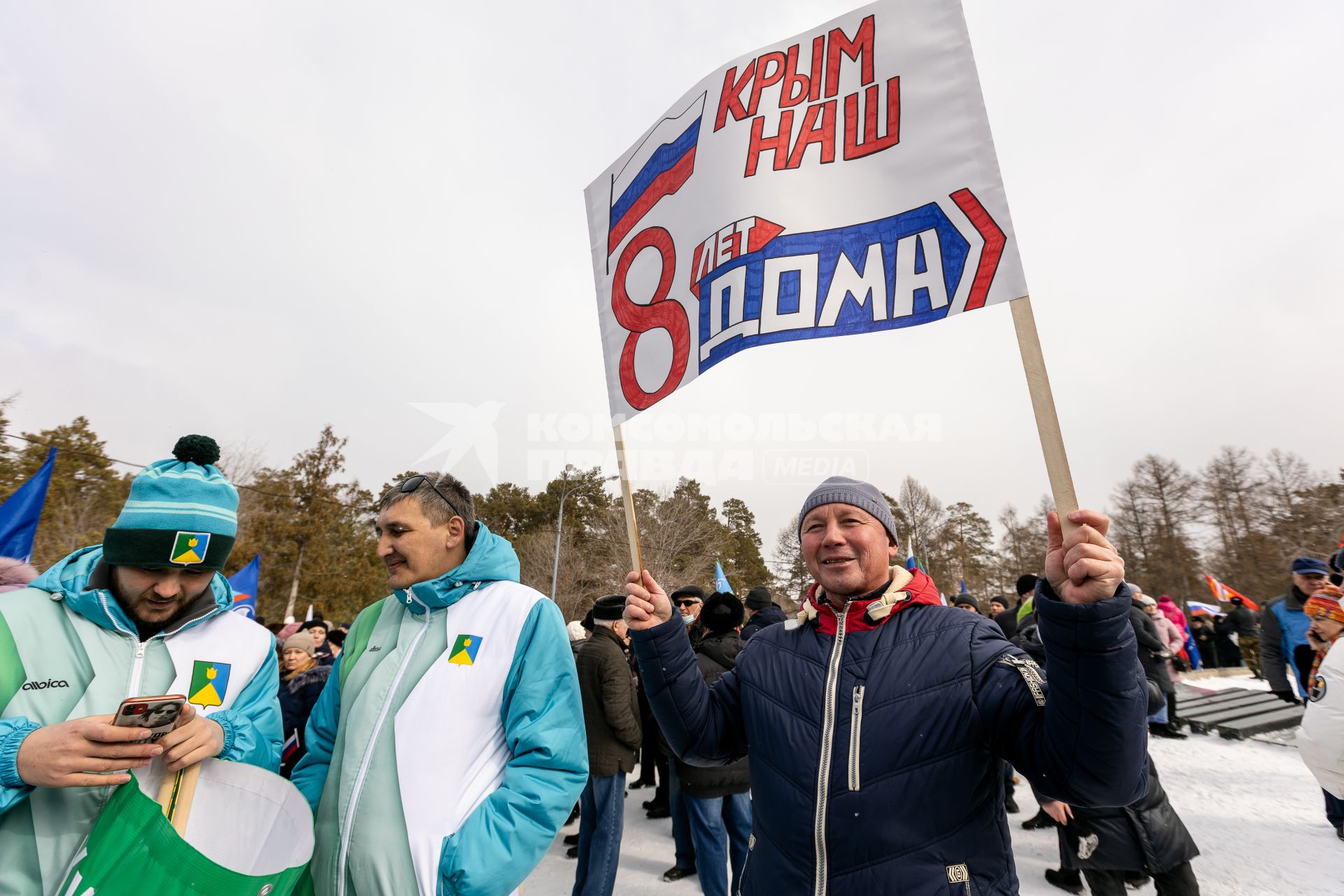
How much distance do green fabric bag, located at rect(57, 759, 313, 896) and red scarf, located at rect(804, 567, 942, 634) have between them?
1575 millimetres

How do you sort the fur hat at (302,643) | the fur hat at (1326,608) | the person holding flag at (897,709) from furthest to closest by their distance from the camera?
the fur hat at (302,643) → the fur hat at (1326,608) → the person holding flag at (897,709)

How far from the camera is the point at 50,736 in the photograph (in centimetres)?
151

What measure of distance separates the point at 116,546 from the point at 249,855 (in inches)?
38.5

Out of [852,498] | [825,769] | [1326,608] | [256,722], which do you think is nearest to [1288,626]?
[1326,608]

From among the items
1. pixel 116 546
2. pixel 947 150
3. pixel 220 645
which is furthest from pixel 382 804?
pixel 947 150

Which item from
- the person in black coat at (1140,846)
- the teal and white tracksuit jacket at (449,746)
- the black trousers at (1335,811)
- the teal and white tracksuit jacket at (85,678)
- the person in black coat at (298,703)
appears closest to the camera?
the teal and white tracksuit jacket at (85,678)

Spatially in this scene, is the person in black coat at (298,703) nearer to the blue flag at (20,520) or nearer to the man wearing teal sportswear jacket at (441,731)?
the man wearing teal sportswear jacket at (441,731)

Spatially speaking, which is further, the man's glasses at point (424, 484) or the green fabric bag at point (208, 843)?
the man's glasses at point (424, 484)

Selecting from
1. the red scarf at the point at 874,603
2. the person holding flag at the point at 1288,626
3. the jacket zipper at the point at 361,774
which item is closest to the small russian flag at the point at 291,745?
the jacket zipper at the point at 361,774

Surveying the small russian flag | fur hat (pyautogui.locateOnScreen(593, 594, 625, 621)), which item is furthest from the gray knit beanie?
the small russian flag

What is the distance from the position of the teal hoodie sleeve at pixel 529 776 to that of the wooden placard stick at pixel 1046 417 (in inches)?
60.5

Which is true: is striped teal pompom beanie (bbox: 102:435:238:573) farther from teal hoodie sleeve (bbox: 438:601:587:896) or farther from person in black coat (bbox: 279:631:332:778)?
person in black coat (bbox: 279:631:332:778)

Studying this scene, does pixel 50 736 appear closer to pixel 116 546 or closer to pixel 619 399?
pixel 116 546

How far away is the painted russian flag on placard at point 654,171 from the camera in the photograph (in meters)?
2.91
